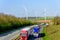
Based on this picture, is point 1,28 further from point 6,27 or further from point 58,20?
point 58,20

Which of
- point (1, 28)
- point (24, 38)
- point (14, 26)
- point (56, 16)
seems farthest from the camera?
point (14, 26)

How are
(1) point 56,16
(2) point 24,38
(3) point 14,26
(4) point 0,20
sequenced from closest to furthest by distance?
(2) point 24,38 < (4) point 0,20 < (1) point 56,16 < (3) point 14,26

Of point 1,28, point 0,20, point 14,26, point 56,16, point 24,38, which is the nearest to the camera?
point 24,38

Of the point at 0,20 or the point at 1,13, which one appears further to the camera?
the point at 1,13

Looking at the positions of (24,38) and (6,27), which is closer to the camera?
(24,38)

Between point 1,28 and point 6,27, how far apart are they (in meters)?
5.72

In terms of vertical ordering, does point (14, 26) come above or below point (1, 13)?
below

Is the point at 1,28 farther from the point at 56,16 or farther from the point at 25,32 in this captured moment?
the point at 25,32

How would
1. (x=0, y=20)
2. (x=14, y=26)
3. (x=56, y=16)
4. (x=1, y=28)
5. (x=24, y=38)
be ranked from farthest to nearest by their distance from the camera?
1. (x=14, y=26)
2. (x=56, y=16)
3. (x=0, y=20)
4. (x=1, y=28)
5. (x=24, y=38)

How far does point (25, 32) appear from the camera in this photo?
27172 millimetres

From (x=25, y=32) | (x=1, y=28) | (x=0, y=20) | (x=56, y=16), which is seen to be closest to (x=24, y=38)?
(x=25, y=32)

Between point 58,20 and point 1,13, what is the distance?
19.0 meters

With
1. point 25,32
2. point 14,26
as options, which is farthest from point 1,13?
point 25,32

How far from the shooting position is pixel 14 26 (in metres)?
70.2
